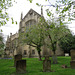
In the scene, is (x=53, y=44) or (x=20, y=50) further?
(x=20, y=50)

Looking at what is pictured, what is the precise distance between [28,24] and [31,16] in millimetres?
3328

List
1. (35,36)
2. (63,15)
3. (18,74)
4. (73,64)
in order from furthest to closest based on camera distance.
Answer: (35,36)
(73,64)
(18,74)
(63,15)

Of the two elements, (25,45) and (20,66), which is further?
(25,45)

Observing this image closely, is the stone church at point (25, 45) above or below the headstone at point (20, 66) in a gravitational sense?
above

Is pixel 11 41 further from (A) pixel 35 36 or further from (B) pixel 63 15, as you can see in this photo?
(B) pixel 63 15

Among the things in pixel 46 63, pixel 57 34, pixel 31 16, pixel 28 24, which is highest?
pixel 31 16

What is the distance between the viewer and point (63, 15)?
823 centimetres

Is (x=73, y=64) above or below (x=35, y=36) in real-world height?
below

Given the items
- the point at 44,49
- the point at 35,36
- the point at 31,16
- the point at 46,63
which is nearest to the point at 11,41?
the point at 31,16

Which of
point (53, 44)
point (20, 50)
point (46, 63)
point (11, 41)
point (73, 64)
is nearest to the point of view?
point (46, 63)

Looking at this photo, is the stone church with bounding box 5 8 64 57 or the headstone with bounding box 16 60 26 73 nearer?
the headstone with bounding box 16 60 26 73

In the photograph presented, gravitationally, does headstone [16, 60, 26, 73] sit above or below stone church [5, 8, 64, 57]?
below

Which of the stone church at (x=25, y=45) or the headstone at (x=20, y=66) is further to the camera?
the stone church at (x=25, y=45)

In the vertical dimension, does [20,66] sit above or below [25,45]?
below
